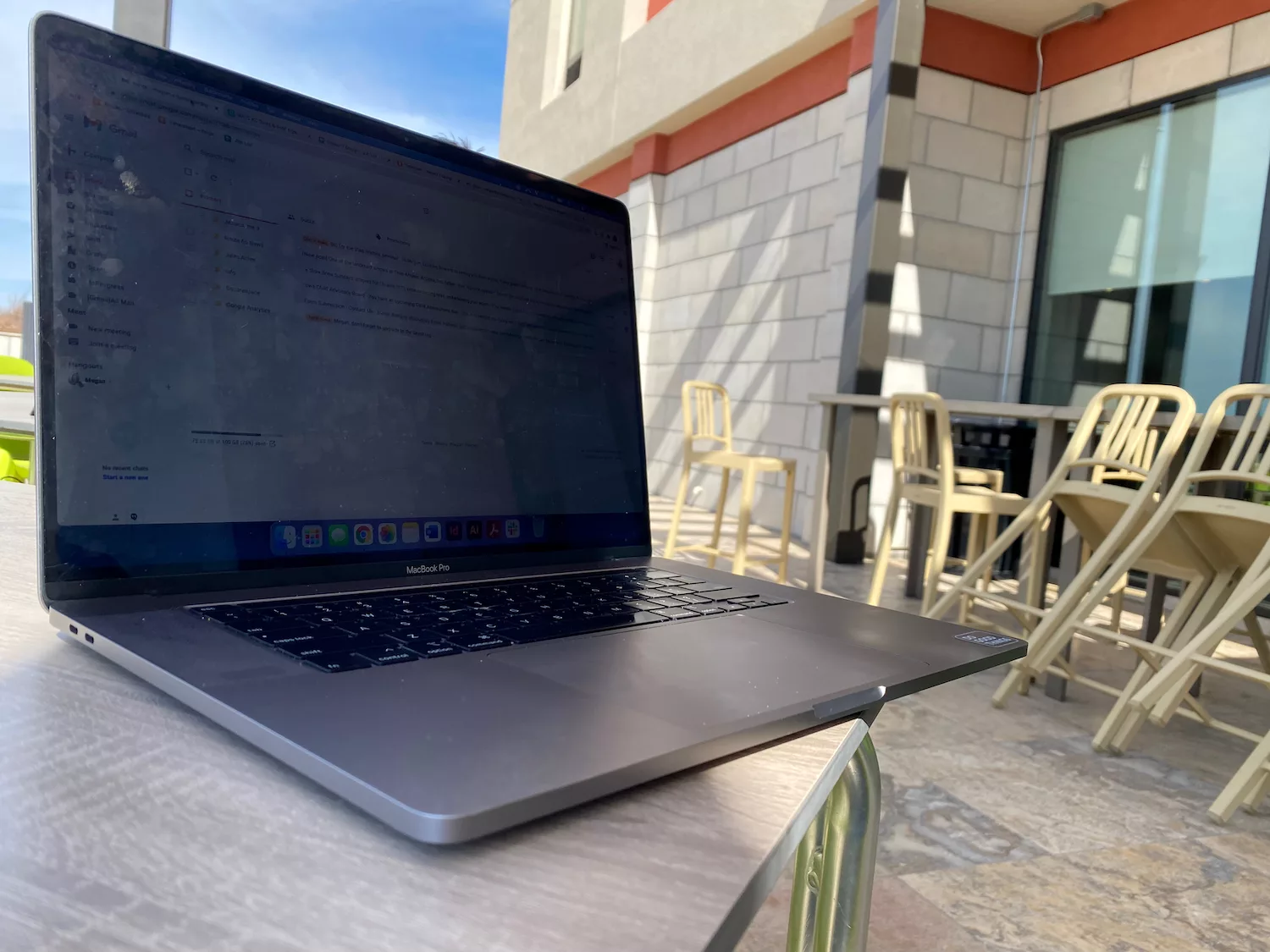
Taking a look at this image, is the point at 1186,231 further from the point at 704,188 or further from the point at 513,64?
the point at 513,64

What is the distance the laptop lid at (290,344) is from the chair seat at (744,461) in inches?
110

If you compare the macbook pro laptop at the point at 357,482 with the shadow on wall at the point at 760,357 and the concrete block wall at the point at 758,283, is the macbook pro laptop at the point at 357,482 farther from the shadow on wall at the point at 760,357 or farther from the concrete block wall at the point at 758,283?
the concrete block wall at the point at 758,283

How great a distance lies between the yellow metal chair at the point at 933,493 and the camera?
113 inches

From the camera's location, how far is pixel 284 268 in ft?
1.55

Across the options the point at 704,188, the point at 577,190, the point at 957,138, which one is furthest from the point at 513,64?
the point at 577,190

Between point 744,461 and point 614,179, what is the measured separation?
16.7 feet

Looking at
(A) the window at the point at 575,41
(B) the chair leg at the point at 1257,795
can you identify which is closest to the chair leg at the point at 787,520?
(B) the chair leg at the point at 1257,795

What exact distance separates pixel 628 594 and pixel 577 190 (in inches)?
12.4

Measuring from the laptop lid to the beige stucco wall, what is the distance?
4.61m

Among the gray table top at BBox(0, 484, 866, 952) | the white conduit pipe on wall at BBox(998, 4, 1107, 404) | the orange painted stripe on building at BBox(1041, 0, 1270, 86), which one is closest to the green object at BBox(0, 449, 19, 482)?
the gray table top at BBox(0, 484, 866, 952)

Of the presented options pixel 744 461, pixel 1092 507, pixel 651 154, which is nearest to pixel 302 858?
pixel 1092 507

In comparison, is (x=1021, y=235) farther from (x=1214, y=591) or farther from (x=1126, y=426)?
(x=1214, y=591)

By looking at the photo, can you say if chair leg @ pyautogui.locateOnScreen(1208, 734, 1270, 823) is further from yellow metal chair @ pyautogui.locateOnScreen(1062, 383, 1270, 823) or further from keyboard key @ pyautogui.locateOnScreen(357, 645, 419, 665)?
keyboard key @ pyautogui.locateOnScreen(357, 645, 419, 665)

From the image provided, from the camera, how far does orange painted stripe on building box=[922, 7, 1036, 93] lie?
4508mm
